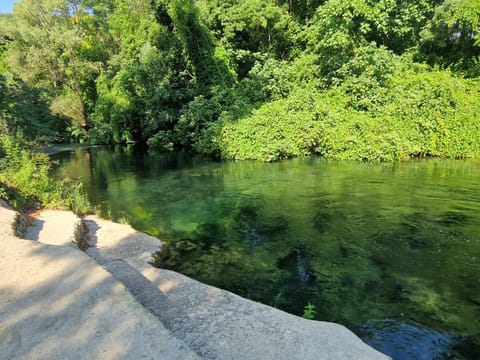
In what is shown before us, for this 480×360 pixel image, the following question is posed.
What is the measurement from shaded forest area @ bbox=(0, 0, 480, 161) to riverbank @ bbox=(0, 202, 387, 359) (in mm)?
11209

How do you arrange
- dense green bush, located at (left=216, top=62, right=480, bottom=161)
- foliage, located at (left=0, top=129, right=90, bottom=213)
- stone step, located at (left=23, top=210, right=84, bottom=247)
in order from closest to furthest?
stone step, located at (left=23, top=210, right=84, bottom=247)
foliage, located at (left=0, top=129, right=90, bottom=213)
dense green bush, located at (left=216, top=62, right=480, bottom=161)

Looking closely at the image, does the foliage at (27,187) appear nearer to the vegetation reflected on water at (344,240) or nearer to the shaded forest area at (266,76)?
the vegetation reflected on water at (344,240)

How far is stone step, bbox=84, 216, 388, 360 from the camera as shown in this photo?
321cm

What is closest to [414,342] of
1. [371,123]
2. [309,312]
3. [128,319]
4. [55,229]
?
[309,312]

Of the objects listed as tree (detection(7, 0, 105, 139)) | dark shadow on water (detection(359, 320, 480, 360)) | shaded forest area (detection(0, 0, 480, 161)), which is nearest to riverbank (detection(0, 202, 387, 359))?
dark shadow on water (detection(359, 320, 480, 360))

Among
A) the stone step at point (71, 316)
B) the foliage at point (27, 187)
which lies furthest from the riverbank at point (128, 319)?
the foliage at point (27, 187)

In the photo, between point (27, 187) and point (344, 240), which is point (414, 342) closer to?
point (344, 240)

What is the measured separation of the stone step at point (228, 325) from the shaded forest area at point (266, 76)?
36.9 ft

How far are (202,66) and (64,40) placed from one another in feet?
48.1

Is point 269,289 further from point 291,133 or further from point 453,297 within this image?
point 291,133

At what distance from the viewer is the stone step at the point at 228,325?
3.21 m

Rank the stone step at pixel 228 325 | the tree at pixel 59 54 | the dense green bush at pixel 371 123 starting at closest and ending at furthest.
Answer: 1. the stone step at pixel 228 325
2. the dense green bush at pixel 371 123
3. the tree at pixel 59 54

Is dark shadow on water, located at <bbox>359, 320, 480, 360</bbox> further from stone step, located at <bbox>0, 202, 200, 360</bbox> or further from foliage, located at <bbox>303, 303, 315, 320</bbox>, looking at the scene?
stone step, located at <bbox>0, 202, 200, 360</bbox>

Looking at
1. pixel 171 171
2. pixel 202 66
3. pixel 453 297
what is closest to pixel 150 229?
pixel 453 297
